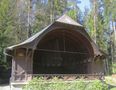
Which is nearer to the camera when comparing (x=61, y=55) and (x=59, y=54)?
(x=59, y=54)

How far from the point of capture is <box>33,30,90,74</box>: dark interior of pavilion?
62.4 feet

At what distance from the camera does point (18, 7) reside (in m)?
31.9

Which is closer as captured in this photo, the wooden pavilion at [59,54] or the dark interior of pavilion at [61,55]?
the wooden pavilion at [59,54]

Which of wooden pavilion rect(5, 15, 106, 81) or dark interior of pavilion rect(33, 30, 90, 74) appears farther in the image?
dark interior of pavilion rect(33, 30, 90, 74)

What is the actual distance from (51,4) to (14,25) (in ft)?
21.6

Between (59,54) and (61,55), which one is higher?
(59,54)

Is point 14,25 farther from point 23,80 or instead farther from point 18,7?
point 23,80

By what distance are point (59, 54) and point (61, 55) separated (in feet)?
0.80

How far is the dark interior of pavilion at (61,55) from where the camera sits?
19031 millimetres

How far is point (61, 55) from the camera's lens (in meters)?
22.0

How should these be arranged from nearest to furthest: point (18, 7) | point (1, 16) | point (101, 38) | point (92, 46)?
point (92, 46), point (1, 16), point (18, 7), point (101, 38)

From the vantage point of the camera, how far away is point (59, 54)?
21.9 metres

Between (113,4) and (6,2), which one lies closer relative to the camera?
(6,2)

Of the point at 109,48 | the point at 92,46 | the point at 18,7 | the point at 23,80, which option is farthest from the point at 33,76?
the point at 109,48
